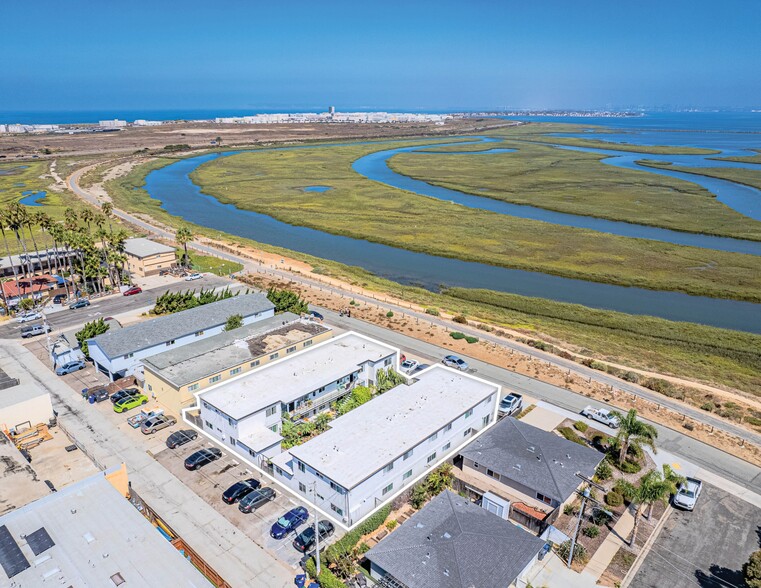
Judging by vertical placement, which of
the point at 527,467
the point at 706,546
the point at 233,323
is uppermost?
the point at 233,323

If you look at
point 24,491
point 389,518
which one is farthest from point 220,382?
point 389,518

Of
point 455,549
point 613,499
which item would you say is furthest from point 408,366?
point 455,549

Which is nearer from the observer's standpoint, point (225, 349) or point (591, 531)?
point (591, 531)

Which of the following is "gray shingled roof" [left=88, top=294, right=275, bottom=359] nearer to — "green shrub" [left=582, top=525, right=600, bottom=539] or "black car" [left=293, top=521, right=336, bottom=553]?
"black car" [left=293, top=521, right=336, bottom=553]

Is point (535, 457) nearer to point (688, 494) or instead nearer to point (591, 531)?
point (591, 531)

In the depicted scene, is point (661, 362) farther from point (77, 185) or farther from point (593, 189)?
point (77, 185)

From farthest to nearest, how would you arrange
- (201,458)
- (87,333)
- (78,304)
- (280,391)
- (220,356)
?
1. (78,304)
2. (87,333)
3. (220,356)
4. (280,391)
5. (201,458)

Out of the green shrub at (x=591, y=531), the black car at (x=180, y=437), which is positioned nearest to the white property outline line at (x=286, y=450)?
the black car at (x=180, y=437)

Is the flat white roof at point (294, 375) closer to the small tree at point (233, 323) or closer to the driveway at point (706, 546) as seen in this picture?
the small tree at point (233, 323)
